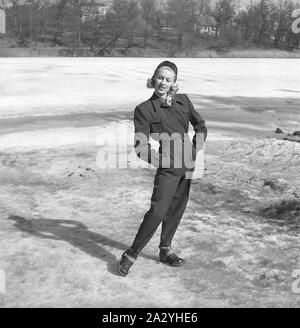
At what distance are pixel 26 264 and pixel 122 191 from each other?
228cm

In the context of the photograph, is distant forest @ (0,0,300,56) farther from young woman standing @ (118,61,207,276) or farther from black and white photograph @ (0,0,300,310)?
young woman standing @ (118,61,207,276)

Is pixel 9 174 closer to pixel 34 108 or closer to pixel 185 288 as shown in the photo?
pixel 185 288

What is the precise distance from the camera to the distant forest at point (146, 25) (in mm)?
62188

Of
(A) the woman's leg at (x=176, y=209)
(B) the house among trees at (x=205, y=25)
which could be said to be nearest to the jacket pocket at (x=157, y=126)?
(A) the woman's leg at (x=176, y=209)

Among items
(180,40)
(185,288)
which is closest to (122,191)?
(185,288)

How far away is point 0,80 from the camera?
1908 centimetres

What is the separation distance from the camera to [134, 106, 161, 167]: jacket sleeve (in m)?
3.23

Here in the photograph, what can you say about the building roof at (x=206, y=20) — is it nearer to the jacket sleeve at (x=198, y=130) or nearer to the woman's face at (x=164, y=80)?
the jacket sleeve at (x=198, y=130)

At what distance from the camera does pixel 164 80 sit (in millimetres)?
3275

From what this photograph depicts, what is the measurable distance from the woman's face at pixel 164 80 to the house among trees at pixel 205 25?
251ft

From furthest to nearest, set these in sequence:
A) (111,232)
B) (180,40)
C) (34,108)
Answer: (180,40) < (34,108) < (111,232)

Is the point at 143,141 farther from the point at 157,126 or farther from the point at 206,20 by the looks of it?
the point at 206,20

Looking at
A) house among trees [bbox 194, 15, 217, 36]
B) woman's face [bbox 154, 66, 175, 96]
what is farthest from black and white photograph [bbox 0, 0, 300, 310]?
house among trees [bbox 194, 15, 217, 36]

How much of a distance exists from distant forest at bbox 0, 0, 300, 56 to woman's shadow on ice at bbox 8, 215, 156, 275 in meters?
50.4
